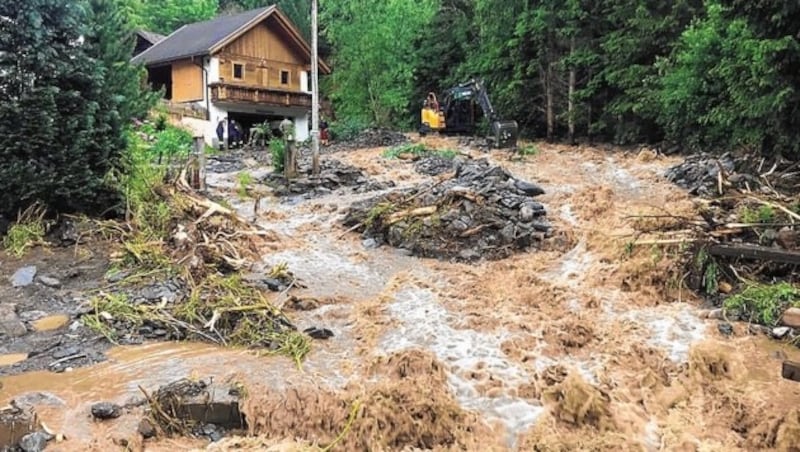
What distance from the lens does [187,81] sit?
2825cm

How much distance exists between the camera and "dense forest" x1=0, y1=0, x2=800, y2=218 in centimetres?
977

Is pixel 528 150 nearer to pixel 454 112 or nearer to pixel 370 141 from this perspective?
pixel 454 112

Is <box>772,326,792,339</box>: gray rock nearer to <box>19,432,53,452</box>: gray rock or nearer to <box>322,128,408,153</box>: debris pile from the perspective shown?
<box>19,432,53,452</box>: gray rock

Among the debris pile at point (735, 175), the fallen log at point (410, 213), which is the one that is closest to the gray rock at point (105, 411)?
the fallen log at point (410, 213)

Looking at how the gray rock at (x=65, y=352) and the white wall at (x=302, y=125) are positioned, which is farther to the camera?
the white wall at (x=302, y=125)

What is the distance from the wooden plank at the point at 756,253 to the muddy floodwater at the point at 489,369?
2.13ft

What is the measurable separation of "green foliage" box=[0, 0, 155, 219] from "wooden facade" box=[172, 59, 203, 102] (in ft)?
56.2

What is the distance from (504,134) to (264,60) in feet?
45.2

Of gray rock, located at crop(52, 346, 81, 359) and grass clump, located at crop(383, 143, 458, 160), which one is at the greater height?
grass clump, located at crop(383, 143, 458, 160)

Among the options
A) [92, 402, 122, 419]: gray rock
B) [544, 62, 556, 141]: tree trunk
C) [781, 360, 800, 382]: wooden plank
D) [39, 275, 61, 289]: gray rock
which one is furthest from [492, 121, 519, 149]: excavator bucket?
[92, 402, 122, 419]: gray rock

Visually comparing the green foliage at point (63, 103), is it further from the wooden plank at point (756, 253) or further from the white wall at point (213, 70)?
the white wall at point (213, 70)

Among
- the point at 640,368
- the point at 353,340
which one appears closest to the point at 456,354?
the point at 353,340

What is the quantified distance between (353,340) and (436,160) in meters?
12.2

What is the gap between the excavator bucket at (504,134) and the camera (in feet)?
69.2
